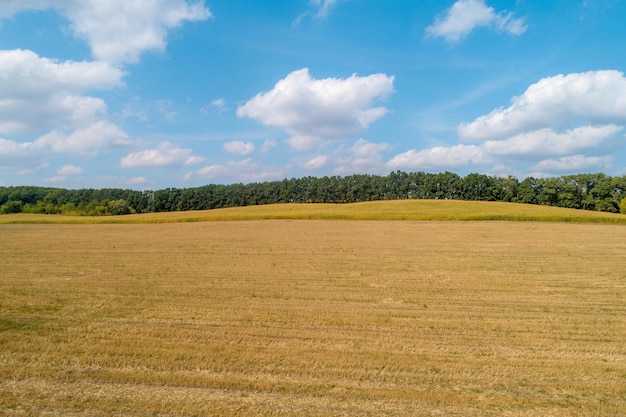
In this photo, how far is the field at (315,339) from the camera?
5477 mm

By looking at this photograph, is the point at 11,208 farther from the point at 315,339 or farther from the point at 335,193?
the point at 315,339

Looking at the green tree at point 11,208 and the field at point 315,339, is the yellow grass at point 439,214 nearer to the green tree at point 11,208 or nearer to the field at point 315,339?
the field at point 315,339

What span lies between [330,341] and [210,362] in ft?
8.30

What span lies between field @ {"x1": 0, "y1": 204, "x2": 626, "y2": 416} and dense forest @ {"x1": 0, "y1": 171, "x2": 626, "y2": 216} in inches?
2983

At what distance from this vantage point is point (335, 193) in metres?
111

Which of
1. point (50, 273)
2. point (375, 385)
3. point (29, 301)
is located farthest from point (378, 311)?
point (50, 273)

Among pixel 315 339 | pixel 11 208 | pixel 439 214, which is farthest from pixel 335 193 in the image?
pixel 315 339

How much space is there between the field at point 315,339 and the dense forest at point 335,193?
75.8 m

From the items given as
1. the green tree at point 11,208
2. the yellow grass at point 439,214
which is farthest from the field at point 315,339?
the green tree at point 11,208

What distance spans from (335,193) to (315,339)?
340ft

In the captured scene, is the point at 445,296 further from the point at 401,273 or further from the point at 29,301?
the point at 29,301

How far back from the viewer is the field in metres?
5.48

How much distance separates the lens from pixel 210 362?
6.66 meters

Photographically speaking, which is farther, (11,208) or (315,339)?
(11,208)
